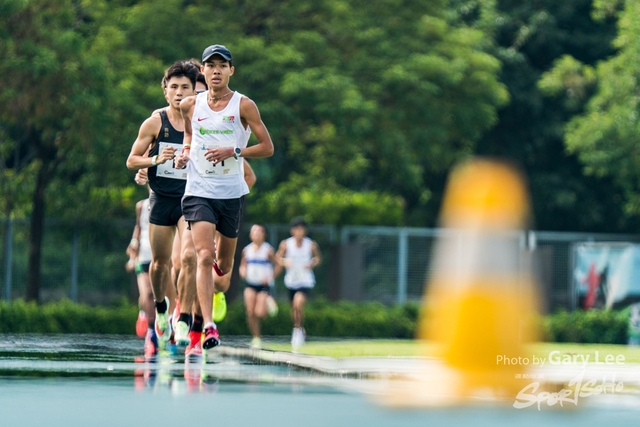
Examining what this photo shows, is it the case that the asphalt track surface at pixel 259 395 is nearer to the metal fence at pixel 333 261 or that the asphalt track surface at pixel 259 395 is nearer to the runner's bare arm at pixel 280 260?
the runner's bare arm at pixel 280 260

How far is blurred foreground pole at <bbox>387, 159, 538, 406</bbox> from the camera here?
26.6 ft

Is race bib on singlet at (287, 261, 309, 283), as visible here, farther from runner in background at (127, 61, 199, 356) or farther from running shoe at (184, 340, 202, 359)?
running shoe at (184, 340, 202, 359)

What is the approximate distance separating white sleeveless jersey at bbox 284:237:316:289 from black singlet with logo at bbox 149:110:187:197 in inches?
445

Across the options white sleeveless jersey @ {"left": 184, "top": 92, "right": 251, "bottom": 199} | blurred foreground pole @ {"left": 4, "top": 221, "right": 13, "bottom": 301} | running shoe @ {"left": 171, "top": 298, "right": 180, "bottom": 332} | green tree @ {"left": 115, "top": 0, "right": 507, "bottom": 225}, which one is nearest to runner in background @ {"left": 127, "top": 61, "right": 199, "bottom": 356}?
running shoe @ {"left": 171, "top": 298, "right": 180, "bottom": 332}

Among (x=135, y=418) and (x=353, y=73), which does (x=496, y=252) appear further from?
(x=353, y=73)

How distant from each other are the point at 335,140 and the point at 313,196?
9.16ft

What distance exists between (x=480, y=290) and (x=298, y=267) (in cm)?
1574

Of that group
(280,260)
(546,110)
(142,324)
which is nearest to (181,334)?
(142,324)

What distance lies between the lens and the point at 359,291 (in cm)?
3222

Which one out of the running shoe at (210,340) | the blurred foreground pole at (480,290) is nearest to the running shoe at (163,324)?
the running shoe at (210,340)

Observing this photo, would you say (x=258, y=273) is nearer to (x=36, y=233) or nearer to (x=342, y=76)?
(x=342, y=76)

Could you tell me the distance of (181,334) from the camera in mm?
12047

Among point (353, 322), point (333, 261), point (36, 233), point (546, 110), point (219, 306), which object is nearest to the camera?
point (219, 306)

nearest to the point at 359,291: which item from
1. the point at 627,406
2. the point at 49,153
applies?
the point at 49,153
